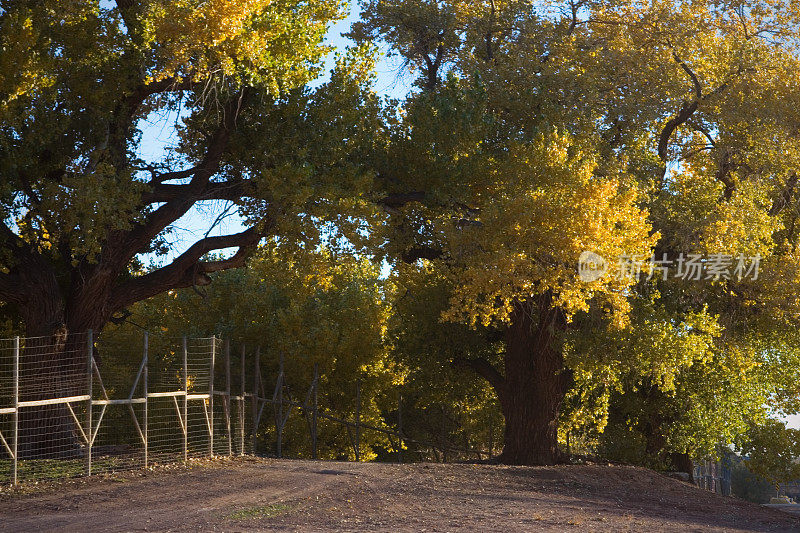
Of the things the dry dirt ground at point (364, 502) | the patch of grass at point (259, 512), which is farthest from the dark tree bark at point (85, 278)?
the patch of grass at point (259, 512)

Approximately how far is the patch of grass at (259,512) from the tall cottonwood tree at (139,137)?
599 cm

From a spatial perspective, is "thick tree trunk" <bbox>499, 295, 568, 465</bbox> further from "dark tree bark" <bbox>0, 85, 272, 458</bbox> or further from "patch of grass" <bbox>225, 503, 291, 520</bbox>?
"patch of grass" <bbox>225, 503, 291, 520</bbox>

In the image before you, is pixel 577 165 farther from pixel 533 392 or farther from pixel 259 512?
pixel 259 512

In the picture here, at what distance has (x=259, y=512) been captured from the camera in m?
10.0

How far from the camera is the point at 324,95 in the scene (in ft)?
55.1

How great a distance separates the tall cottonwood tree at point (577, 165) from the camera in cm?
1459

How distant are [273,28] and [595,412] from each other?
11.8 m

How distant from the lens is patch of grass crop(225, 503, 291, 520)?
963 centimetres

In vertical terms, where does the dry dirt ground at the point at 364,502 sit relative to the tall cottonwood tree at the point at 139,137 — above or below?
below

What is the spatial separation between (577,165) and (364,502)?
7.28 metres

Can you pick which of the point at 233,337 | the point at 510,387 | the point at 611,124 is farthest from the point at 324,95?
the point at 233,337

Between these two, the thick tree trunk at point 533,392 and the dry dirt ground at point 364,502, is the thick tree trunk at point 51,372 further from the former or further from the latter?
the thick tree trunk at point 533,392

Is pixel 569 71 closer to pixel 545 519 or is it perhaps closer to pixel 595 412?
pixel 595 412

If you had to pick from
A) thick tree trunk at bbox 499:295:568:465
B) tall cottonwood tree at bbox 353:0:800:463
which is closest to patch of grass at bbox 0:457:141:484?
tall cottonwood tree at bbox 353:0:800:463
